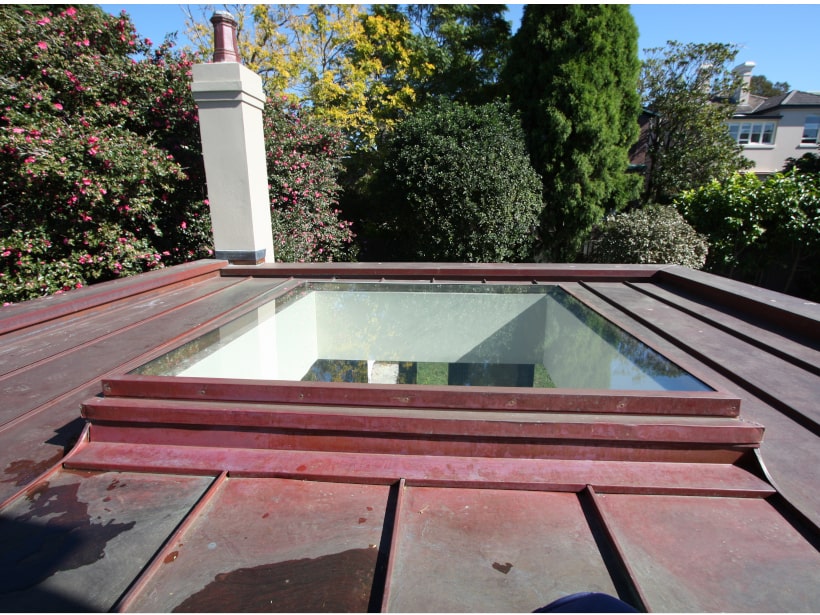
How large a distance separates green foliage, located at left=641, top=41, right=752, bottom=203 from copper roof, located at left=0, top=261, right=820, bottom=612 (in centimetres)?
1020

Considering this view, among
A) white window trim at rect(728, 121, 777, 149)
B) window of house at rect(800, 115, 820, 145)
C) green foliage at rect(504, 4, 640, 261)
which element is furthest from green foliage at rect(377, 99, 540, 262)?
window of house at rect(800, 115, 820, 145)

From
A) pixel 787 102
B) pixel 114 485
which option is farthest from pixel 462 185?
pixel 787 102

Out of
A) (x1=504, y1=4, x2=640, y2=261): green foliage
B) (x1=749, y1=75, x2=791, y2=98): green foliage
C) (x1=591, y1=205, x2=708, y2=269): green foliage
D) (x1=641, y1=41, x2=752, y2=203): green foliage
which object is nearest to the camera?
(x1=591, y1=205, x2=708, y2=269): green foliage

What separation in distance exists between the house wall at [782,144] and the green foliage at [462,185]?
A: 19.0 meters

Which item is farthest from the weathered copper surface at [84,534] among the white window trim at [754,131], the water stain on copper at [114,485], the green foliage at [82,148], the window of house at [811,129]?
the window of house at [811,129]

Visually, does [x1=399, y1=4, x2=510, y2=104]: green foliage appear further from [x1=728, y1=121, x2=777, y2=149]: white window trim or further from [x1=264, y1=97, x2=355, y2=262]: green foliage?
[x1=728, y1=121, x2=777, y2=149]: white window trim

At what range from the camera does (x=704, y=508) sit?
1.21 meters

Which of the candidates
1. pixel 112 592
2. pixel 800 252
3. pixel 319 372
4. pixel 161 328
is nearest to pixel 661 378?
pixel 319 372

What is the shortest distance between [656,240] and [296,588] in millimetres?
7209

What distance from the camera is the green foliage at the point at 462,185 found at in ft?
22.2

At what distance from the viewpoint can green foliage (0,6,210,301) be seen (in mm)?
4426

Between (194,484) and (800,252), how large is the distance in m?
9.66

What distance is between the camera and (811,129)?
66.6 feet

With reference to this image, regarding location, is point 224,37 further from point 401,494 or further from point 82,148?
point 401,494
